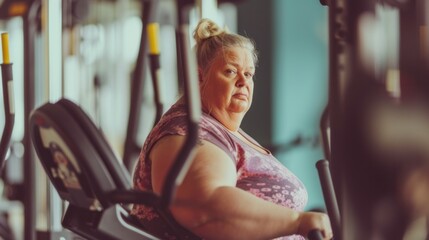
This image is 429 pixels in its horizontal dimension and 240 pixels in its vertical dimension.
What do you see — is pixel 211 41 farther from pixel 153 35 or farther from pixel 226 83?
pixel 153 35

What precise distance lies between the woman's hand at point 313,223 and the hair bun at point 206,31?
2.04 ft

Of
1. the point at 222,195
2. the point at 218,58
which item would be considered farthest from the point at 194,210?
the point at 218,58

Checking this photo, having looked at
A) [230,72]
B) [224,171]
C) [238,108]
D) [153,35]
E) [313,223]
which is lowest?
[313,223]

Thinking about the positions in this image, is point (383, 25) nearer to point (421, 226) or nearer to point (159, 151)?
point (421, 226)

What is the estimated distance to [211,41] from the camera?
6.91 feet

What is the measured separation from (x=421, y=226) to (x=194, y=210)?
3.52 feet

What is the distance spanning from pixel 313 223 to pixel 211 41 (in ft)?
2.11

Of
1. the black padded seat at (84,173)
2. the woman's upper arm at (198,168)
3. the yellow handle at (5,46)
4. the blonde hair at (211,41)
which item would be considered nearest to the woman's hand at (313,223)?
the woman's upper arm at (198,168)

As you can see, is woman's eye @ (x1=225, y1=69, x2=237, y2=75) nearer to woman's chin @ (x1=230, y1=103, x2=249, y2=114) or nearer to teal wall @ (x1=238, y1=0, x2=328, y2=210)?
woman's chin @ (x1=230, y1=103, x2=249, y2=114)

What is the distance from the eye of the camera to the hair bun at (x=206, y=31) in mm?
2111

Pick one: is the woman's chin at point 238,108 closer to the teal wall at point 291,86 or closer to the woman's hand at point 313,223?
the woman's hand at point 313,223

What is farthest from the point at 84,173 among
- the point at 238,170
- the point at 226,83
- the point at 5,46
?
the point at 5,46

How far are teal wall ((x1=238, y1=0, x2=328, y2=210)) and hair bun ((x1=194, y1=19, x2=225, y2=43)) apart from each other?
88.5 inches

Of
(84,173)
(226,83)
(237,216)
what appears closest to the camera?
(84,173)
